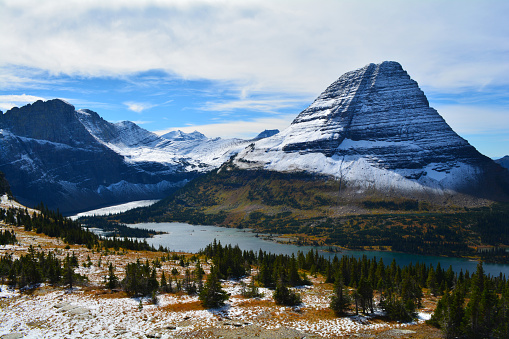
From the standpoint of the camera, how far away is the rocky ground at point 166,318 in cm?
4862

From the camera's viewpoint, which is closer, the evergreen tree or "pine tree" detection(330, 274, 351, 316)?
"pine tree" detection(330, 274, 351, 316)

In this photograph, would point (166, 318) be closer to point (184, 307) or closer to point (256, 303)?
point (184, 307)

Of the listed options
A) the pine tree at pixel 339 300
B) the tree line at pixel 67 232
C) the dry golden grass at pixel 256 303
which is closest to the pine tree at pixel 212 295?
the dry golden grass at pixel 256 303

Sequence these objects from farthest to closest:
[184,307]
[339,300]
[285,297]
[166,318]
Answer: [285,297]
[339,300]
[184,307]
[166,318]

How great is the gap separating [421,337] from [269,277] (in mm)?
39409

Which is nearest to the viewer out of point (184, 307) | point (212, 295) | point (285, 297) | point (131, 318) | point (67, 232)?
point (131, 318)

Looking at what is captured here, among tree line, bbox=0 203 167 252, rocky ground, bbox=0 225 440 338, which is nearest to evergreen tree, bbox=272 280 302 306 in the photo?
rocky ground, bbox=0 225 440 338

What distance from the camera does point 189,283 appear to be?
2904 inches

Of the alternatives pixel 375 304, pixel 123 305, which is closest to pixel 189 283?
pixel 123 305

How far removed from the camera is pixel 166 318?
55281mm

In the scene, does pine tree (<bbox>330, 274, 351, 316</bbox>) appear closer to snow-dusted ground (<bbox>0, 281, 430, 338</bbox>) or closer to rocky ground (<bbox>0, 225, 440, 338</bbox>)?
rocky ground (<bbox>0, 225, 440, 338</bbox>)

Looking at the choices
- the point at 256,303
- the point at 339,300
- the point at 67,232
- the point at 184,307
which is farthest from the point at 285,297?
the point at 67,232

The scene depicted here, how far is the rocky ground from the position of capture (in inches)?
1914

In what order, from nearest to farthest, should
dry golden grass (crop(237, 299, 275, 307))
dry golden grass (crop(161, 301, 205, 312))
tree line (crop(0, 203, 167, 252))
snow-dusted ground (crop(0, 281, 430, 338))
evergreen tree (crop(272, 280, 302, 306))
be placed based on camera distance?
snow-dusted ground (crop(0, 281, 430, 338)) < dry golden grass (crop(161, 301, 205, 312)) < dry golden grass (crop(237, 299, 275, 307)) < evergreen tree (crop(272, 280, 302, 306)) < tree line (crop(0, 203, 167, 252))
